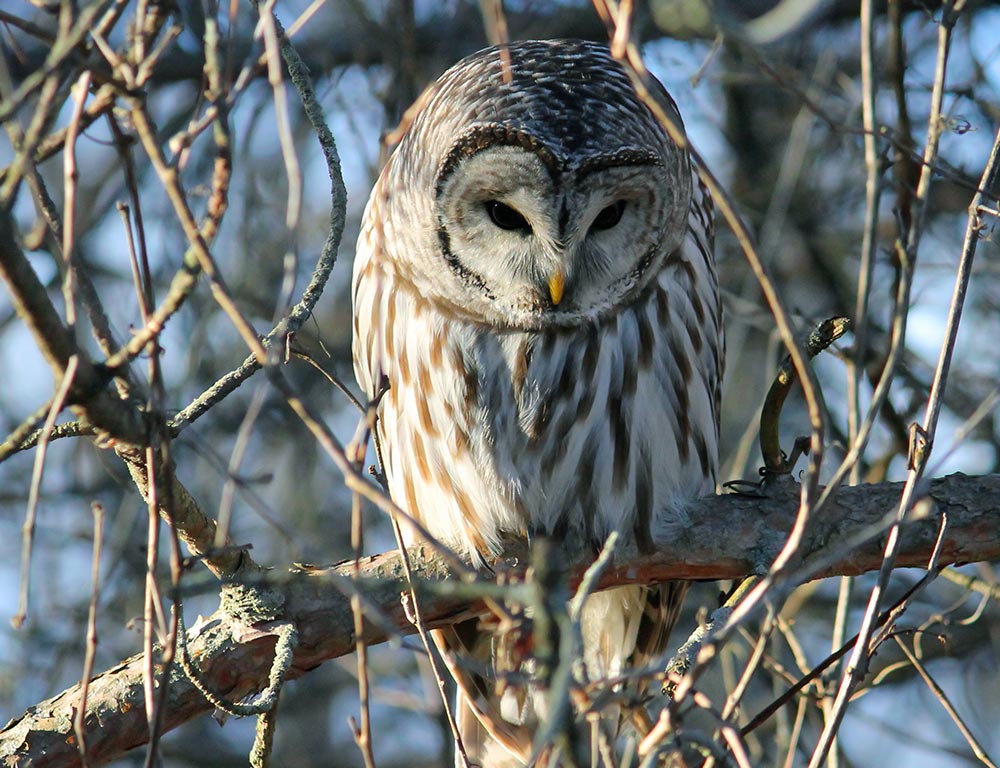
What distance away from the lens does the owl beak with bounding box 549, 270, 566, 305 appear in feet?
11.5

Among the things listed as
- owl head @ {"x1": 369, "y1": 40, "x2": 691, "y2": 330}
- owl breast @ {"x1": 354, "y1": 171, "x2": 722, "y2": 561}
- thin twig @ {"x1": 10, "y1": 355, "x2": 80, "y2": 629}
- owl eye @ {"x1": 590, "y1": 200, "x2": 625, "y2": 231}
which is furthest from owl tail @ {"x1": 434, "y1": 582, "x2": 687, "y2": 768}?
thin twig @ {"x1": 10, "y1": 355, "x2": 80, "y2": 629}

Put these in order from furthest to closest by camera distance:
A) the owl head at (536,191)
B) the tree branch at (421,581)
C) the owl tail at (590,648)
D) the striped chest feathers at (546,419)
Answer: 1. the owl tail at (590,648)
2. the striped chest feathers at (546,419)
3. the owl head at (536,191)
4. the tree branch at (421,581)

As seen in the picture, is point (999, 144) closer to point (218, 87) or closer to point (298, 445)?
point (218, 87)

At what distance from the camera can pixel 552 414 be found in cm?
368

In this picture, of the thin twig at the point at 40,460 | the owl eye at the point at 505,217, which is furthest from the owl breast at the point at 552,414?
the thin twig at the point at 40,460

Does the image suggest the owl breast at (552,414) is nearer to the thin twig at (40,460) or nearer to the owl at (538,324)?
the owl at (538,324)

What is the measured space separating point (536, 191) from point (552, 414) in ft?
2.25

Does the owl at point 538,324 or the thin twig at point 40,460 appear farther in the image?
the owl at point 538,324

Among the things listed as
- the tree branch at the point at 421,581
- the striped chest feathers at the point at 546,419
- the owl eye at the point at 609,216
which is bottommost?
the tree branch at the point at 421,581

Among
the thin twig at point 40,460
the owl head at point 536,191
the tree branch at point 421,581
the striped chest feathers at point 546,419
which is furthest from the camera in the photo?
the striped chest feathers at point 546,419

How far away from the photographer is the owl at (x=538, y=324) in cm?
351

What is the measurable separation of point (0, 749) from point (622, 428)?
1.89 metres

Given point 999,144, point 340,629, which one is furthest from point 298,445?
point 999,144

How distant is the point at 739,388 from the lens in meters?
6.74
